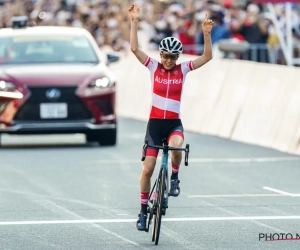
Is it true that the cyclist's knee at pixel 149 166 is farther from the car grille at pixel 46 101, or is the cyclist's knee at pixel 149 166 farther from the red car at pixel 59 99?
the car grille at pixel 46 101

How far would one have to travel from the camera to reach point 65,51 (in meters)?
20.1

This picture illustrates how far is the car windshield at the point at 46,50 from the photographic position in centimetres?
1991

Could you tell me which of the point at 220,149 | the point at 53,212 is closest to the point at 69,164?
the point at 220,149

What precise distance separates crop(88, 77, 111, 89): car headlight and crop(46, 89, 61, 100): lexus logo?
1.66 feet

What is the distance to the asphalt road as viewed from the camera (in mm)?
10203

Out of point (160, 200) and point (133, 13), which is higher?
point (133, 13)

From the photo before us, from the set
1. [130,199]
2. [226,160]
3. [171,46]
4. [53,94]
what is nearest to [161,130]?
[171,46]

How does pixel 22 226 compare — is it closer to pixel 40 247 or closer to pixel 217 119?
pixel 40 247

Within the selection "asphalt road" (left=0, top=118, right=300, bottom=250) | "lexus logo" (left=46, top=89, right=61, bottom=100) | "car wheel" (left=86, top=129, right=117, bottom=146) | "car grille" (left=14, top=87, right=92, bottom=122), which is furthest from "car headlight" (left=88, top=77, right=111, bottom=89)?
"asphalt road" (left=0, top=118, right=300, bottom=250)

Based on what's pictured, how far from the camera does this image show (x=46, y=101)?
18906mm

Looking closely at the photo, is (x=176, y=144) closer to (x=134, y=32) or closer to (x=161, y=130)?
(x=161, y=130)

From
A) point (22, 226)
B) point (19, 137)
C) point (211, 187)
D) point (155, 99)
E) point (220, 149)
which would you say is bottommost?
point (19, 137)

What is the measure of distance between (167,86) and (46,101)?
Answer: 832 centimetres

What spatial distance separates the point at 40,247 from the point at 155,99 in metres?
1.83
